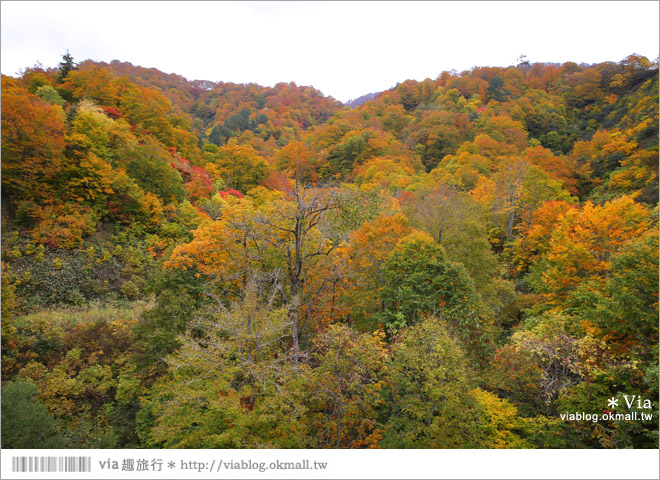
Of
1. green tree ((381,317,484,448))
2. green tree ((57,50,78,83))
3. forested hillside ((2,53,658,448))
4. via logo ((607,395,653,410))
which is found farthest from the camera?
green tree ((57,50,78,83))

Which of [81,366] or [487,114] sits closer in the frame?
[81,366]

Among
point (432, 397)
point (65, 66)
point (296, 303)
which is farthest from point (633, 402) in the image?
point (65, 66)

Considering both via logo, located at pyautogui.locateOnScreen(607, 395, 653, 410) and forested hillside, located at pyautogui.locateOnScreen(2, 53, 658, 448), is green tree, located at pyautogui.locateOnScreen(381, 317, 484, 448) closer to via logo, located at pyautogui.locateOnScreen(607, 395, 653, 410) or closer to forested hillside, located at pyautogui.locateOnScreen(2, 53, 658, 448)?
forested hillside, located at pyautogui.locateOnScreen(2, 53, 658, 448)

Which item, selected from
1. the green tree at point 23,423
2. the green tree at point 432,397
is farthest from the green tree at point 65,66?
the green tree at point 432,397

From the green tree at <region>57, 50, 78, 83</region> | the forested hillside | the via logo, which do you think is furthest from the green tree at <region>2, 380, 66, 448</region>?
the green tree at <region>57, 50, 78, 83</region>

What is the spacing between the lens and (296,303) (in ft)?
37.2

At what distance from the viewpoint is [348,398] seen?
9758mm

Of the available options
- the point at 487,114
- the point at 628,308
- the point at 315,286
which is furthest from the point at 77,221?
the point at 487,114

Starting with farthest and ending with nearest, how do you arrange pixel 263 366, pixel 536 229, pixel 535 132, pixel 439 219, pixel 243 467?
pixel 535 132, pixel 536 229, pixel 439 219, pixel 263 366, pixel 243 467

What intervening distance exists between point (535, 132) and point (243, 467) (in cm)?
6699

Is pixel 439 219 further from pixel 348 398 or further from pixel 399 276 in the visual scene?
pixel 348 398

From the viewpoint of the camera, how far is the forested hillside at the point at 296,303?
8883mm

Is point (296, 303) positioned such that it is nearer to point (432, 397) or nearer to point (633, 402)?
point (432, 397)

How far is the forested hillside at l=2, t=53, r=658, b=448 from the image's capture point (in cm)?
888
